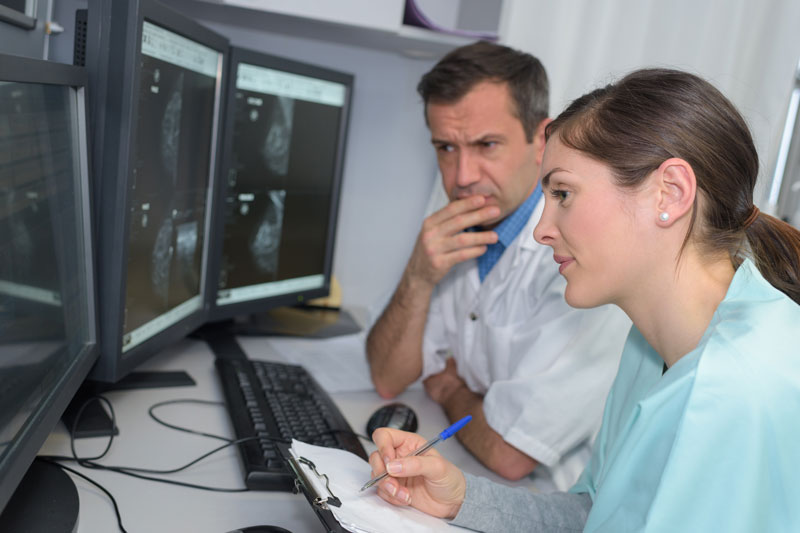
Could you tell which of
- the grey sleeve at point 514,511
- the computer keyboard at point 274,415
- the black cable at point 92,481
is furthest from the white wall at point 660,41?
the black cable at point 92,481

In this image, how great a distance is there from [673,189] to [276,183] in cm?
97

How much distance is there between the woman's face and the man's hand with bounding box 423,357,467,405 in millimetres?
624

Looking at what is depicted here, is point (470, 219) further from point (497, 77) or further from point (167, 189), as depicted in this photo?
point (167, 189)

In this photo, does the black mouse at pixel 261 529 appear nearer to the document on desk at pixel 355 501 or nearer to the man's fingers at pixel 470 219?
→ the document on desk at pixel 355 501

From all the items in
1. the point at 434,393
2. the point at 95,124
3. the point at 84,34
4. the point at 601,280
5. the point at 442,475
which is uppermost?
the point at 84,34

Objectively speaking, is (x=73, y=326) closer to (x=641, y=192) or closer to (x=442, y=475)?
(x=442, y=475)

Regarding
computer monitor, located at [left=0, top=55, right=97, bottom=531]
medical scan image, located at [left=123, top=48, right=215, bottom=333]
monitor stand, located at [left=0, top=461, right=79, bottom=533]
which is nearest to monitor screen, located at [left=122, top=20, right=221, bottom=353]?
medical scan image, located at [left=123, top=48, right=215, bottom=333]

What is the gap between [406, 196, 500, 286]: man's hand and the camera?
1.49 m

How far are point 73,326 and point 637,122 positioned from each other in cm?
77

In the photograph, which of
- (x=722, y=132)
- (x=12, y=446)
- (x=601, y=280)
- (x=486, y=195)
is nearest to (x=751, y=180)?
(x=722, y=132)

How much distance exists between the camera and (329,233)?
1.80 m

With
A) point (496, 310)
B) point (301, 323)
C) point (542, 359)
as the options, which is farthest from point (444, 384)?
point (301, 323)

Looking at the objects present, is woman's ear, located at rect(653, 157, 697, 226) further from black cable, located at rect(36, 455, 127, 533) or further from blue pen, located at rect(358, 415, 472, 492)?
black cable, located at rect(36, 455, 127, 533)

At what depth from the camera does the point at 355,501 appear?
2.72ft
